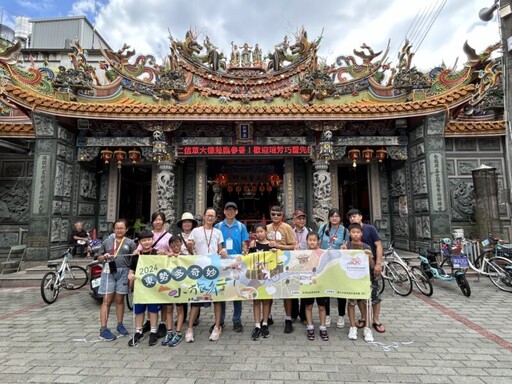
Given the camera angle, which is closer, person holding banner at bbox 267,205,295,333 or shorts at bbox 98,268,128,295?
shorts at bbox 98,268,128,295

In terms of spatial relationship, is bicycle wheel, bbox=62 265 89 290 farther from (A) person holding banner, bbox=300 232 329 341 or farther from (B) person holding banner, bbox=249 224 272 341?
(A) person holding banner, bbox=300 232 329 341

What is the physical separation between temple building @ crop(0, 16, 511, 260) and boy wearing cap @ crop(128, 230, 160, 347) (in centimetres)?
442

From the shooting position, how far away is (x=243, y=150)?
8.62 m

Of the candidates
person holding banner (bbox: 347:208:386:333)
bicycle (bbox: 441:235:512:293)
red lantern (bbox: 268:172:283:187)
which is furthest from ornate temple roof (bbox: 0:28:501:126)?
person holding banner (bbox: 347:208:386:333)

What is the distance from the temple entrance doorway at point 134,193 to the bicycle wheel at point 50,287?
4.57 m

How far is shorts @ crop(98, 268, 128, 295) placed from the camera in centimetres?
376

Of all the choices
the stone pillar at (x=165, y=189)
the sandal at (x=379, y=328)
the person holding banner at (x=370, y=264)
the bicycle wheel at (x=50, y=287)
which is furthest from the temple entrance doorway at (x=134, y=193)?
the sandal at (x=379, y=328)

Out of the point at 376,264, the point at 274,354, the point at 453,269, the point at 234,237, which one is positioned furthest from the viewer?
the point at 453,269

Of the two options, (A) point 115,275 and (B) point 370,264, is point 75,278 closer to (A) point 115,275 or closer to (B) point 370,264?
(A) point 115,275

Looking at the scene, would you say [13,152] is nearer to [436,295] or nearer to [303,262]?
[303,262]

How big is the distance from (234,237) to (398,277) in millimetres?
4001

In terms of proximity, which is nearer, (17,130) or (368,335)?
(368,335)

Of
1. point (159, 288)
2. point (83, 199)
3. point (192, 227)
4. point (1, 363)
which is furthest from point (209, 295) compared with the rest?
point (83, 199)

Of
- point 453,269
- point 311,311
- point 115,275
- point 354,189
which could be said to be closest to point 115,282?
point 115,275
